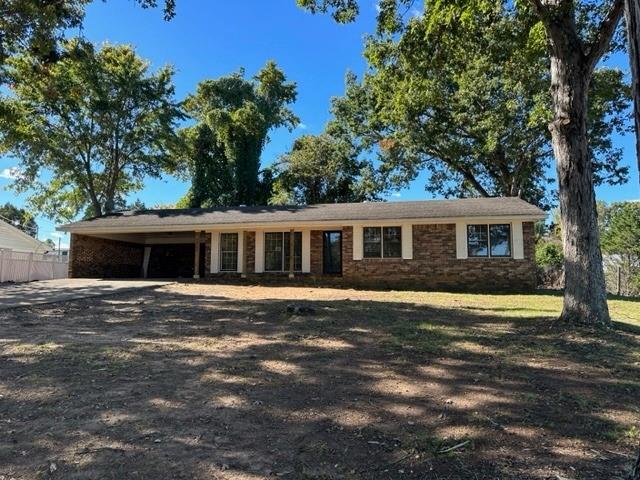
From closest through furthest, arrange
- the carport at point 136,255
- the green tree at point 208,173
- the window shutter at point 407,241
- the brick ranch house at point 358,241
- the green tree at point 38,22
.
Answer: the green tree at point 38,22 < the brick ranch house at point 358,241 < the window shutter at point 407,241 < the carport at point 136,255 < the green tree at point 208,173

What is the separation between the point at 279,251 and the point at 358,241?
11.4ft

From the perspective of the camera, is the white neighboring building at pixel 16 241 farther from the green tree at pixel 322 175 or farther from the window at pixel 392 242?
the window at pixel 392 242

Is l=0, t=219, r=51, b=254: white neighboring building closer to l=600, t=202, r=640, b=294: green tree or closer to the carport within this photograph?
the carport

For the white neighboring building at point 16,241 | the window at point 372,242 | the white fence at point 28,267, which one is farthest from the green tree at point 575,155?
the white neighboring building at point 16,241

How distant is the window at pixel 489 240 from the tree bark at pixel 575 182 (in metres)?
8.11

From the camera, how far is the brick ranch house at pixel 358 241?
608 inches

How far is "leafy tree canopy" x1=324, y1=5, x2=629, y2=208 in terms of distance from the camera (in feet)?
63.4

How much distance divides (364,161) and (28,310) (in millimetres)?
21788

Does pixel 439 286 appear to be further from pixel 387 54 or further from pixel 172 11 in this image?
pixel 172 11

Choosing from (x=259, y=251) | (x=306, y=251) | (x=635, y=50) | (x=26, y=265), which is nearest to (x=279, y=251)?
(x=259, y=251)

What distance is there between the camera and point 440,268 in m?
16.0

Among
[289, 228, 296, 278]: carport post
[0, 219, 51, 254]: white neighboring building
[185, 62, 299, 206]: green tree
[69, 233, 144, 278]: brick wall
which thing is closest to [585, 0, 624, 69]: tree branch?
[289, 228, 296, 278]: carport post

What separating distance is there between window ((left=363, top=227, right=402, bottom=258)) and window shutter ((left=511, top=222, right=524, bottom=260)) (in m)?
3.80

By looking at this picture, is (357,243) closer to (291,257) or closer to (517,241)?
(291,257)
